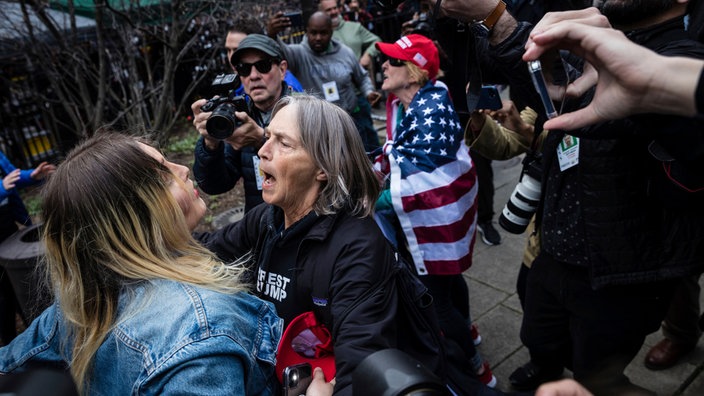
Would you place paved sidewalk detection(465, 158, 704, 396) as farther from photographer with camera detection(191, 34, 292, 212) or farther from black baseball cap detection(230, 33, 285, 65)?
black baseball cap detection(230, 33, 285, 65)

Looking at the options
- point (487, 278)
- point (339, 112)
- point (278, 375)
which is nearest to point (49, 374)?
point (278, 375)

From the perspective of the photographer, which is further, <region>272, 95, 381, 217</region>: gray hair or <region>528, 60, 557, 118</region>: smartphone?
<region>272, 95, 381, 217</region>: gray hair

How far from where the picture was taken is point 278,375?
1577 millimetres

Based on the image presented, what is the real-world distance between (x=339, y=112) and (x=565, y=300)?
50.2 inches

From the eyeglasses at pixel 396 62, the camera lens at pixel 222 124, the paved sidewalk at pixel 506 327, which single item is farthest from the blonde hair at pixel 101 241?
the paved sidewalk at pixel 506 327

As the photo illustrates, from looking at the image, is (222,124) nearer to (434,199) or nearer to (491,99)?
(434,199)

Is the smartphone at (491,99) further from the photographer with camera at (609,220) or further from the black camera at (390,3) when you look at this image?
the black camera at (390,3)

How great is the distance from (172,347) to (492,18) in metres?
1.31

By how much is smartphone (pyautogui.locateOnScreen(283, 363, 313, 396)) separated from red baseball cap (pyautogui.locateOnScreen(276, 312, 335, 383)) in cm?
9

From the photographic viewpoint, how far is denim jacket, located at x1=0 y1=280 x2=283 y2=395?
1182 mm

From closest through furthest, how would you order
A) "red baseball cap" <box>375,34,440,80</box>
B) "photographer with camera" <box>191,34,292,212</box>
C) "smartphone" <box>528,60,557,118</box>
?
"smartphone" <box>528,60,557,118</box> → "photographer with camera" <box>191,34,292,212</box> → "red baseball cap" <box>375,34,440,80</box>

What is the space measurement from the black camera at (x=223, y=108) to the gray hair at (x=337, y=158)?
0.54 m

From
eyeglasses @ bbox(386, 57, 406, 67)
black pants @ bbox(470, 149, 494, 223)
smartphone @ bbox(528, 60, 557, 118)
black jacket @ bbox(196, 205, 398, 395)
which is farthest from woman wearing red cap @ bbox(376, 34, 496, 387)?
black pants @ bbox(470, 149, 494, 223)

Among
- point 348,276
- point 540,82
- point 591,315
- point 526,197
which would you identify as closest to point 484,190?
point 526,197
